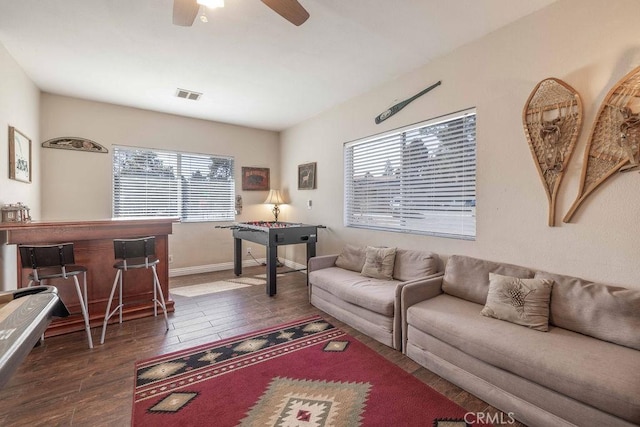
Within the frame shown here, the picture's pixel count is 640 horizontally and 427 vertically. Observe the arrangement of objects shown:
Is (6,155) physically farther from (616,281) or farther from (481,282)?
(616,281)

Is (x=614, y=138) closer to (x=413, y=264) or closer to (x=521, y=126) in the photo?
(x=521, y=126)

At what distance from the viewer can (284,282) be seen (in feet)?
14.9

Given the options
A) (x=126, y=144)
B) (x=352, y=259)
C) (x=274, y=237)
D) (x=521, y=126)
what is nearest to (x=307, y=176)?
(x=274, y=237)

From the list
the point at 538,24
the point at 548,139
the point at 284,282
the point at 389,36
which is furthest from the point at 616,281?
the point at 284,282

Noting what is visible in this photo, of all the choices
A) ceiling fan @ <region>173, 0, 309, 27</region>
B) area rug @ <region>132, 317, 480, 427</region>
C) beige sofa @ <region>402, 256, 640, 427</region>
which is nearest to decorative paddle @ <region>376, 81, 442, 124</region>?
ceiling fan @ <region>173, 0, 309, 27</region>

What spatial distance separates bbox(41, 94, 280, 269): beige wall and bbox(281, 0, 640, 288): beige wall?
3204 millimetres

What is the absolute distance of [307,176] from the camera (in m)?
5.06

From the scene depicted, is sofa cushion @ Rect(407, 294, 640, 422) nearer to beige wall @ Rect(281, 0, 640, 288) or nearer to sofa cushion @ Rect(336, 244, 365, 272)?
beige wall @ Rect(281, 0, 640, 288)

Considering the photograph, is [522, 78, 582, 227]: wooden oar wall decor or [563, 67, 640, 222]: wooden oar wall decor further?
[522, 78, 582, 227]: wooden oar wall decor

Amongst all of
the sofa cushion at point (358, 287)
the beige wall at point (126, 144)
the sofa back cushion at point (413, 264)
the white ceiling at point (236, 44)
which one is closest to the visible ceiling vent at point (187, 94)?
the white ceiling at point (236, 44)

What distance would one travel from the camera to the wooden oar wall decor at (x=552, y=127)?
210cm

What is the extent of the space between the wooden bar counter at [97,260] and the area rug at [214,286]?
0.69m

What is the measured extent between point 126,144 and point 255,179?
2.16 metres

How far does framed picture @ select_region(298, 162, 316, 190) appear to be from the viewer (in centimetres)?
491
